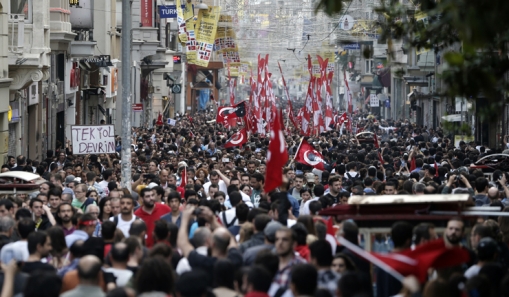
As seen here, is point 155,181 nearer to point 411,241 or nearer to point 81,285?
point 411,241

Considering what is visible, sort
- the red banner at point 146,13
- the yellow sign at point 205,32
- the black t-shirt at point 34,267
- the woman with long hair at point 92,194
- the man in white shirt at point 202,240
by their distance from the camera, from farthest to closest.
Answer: the red banner at point 146,13
the yellow sign at point 205,32
the woman with long hair at point 92,194
the man in white shirt at point 202,240
the black t-shirt at point 34,267

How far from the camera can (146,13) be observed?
2014 inches

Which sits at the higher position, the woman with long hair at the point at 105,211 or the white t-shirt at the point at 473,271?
the woman with long hair at the point at 105,211

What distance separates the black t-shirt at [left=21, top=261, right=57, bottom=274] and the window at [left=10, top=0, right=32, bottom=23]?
64.1 feet

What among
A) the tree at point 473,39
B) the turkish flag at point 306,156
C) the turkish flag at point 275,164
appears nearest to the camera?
the tree at point 473,39

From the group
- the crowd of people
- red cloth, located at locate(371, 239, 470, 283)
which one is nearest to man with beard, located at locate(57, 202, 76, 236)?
the crowd of people

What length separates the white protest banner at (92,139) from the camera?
65.4 ft

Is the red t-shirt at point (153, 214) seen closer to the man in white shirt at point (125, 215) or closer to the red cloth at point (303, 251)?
the man in white shirt at point (125, 215)

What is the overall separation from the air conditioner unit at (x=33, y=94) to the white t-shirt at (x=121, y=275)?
23339 millimetres

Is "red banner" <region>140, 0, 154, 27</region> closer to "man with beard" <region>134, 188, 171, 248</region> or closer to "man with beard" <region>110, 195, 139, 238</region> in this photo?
"man with beard" <region>134, 188, 171, 248</region>

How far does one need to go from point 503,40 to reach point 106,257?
139 inches

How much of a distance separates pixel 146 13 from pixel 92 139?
31661 millimetres

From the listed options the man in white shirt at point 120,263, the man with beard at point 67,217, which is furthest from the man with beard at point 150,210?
the man in white shirt at point 120,263

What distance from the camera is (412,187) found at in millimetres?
15047
